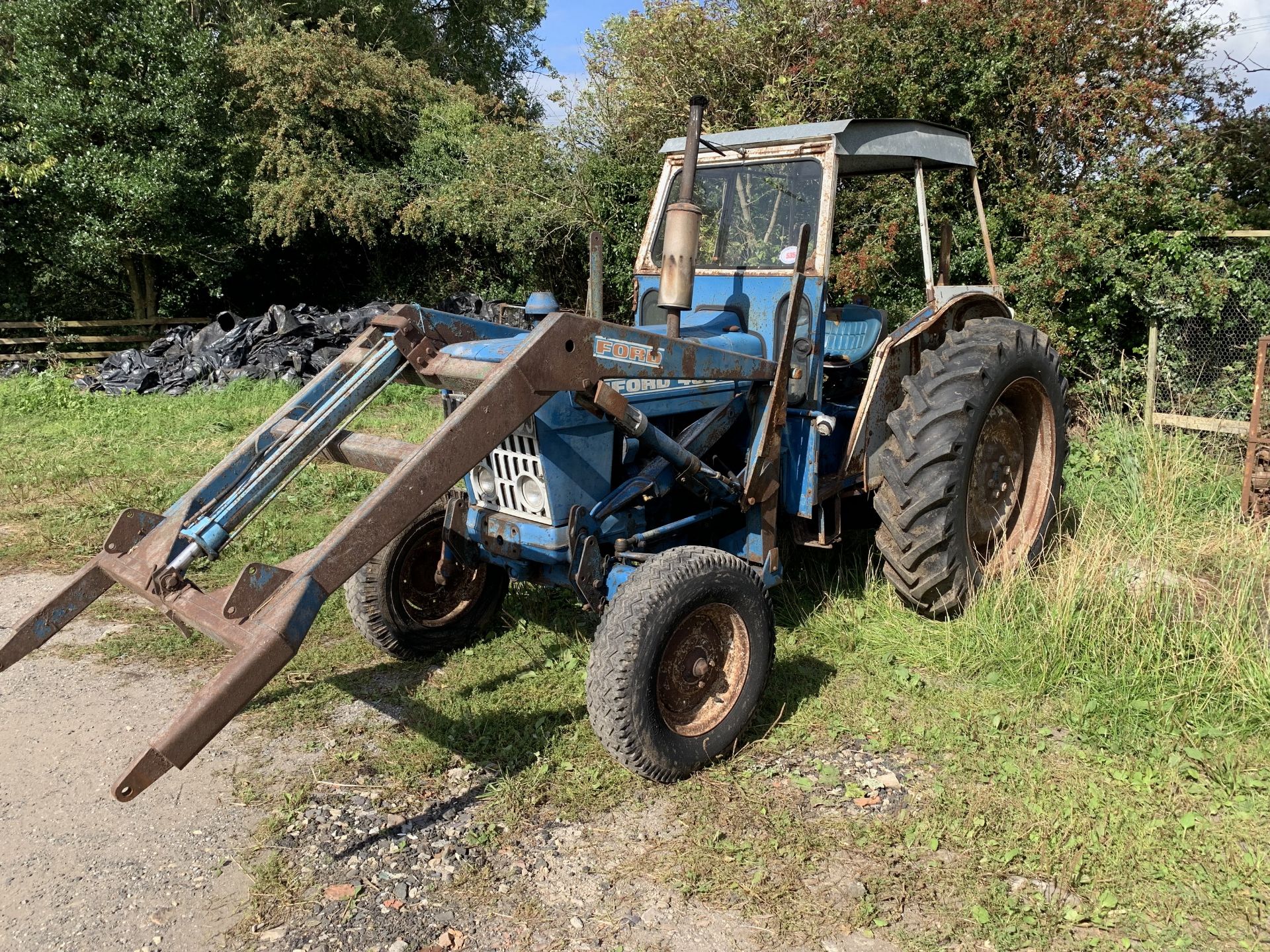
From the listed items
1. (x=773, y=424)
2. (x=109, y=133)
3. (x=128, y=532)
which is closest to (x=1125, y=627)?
(x=773, y=424)

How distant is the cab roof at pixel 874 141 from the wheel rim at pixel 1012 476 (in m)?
1.25

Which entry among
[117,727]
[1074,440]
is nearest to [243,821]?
[117,727]

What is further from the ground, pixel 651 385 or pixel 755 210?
pixel 755 210

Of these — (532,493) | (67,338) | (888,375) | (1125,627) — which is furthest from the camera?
(67,338)

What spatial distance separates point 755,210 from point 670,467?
155 centimetres

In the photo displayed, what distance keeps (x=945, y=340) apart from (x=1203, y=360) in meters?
4.65

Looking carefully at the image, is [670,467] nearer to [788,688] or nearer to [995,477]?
[788,688]

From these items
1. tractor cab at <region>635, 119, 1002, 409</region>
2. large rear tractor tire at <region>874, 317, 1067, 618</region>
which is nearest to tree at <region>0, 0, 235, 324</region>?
tractor cab at <region>635, 119, 1002, 409</region>

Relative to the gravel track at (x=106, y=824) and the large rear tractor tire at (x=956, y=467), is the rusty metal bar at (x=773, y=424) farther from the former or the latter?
the gravel track at (x=106, y=824)

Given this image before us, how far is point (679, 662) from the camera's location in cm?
325

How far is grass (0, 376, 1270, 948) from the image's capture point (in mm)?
2650

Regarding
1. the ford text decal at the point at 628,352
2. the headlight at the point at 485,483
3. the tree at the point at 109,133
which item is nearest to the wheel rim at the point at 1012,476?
the ford text decal at the point at 628,352

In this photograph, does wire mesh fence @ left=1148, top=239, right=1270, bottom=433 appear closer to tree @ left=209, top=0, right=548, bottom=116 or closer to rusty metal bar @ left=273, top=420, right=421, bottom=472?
rusty metal bar @ left=273, top=420, right=421, bottom=472

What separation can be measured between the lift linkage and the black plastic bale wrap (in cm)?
782
